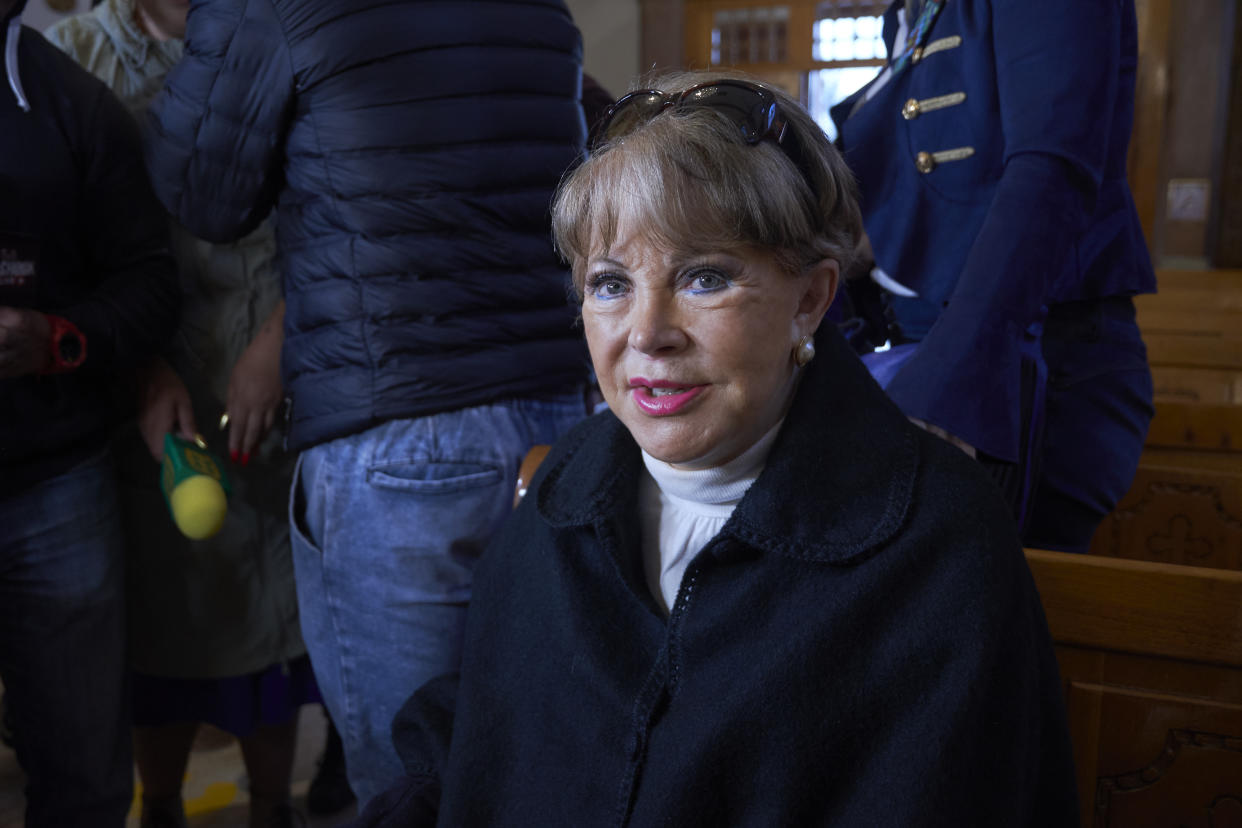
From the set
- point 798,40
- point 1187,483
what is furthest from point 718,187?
point 798,40

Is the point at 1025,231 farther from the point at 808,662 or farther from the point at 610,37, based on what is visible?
the point at 610,37

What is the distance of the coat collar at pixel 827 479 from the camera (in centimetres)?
92

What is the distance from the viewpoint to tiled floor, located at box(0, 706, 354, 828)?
2340 mm

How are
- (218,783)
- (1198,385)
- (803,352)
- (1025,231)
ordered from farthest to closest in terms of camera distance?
(1198,385)
(218,783)
(1025,231)
(803,352)

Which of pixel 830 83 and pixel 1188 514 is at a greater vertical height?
pixel 830 83

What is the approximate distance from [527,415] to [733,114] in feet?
2.13

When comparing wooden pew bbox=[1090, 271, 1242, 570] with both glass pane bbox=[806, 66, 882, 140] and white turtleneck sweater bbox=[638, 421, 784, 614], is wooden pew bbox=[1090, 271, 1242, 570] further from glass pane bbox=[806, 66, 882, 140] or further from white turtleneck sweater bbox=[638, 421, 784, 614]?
glass pane bbox=[806, 66, 882, 140]

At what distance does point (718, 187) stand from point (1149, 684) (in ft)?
2.34

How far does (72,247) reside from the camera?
5.39 ft

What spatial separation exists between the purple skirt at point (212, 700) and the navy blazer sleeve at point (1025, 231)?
1603 millimetres

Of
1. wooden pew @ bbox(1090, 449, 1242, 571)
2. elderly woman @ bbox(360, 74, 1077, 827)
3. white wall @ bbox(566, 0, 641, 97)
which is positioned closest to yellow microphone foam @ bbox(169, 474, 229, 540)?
elderly woman @ bbox(360, 74, 1077, 827)

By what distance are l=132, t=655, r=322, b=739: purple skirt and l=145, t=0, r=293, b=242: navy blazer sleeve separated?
1059 millimetres

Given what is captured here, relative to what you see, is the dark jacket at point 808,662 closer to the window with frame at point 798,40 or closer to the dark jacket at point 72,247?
the dark jacket at point 72,247

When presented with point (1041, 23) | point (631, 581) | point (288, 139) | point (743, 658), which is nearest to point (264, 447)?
point (288, 139)
